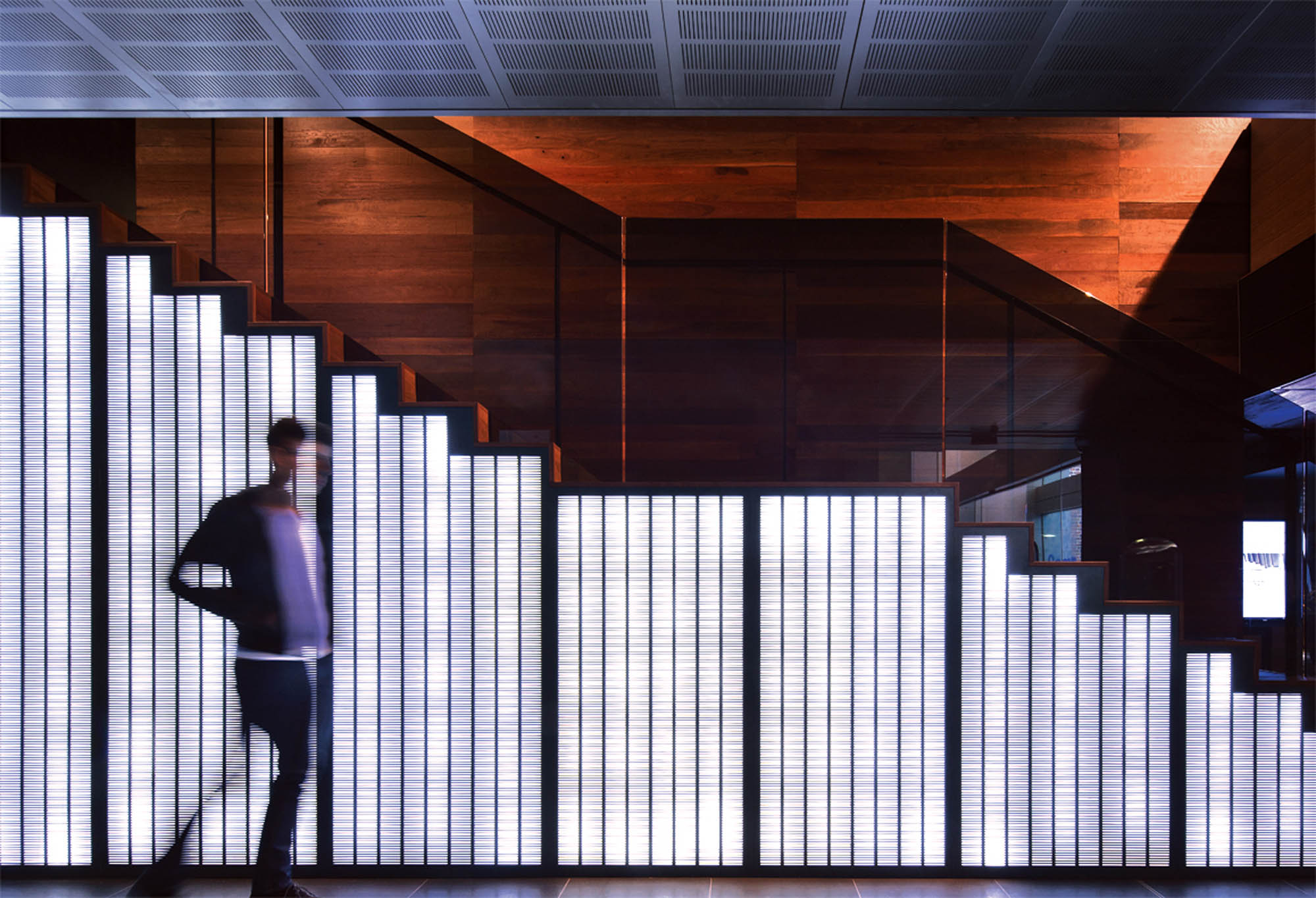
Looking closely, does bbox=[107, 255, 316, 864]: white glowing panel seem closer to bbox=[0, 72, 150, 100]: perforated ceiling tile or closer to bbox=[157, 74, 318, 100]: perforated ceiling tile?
bbox=[0, 72, 150, 100]: perforated ceiling tile

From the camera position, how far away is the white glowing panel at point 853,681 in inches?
128

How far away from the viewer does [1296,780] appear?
3.28 m

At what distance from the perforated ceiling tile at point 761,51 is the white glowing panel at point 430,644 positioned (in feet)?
5.04

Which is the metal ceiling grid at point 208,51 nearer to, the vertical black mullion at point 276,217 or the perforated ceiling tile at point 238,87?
the perforated ceiling tile at point 238,87

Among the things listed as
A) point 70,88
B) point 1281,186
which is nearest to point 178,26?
point 70,88

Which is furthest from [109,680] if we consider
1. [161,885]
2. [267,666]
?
[267,666]

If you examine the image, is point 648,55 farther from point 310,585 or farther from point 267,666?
point 267,666

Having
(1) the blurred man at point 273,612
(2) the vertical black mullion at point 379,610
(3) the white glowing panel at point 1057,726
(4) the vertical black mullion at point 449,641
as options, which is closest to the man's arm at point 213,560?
(1) the blurred man at point 273,612

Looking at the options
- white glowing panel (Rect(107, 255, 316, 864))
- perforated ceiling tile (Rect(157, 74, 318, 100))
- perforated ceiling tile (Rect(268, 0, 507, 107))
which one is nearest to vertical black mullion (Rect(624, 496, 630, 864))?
white glowing panel (Rect(107, 255, 316, 864))

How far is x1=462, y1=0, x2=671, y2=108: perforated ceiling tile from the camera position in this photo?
247cm

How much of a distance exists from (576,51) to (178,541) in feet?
7.83

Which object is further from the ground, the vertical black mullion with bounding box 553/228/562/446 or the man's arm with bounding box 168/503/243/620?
the vertical black mullion with bounding box 553/228/562/446

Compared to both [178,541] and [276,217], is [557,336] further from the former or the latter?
[178,541]

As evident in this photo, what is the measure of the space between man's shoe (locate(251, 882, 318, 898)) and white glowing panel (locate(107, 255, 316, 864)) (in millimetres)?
437
